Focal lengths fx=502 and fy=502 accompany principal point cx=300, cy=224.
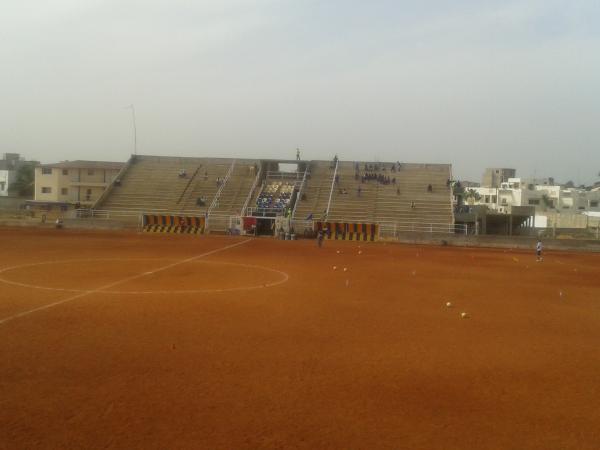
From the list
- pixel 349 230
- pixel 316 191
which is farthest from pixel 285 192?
pixel 349 230

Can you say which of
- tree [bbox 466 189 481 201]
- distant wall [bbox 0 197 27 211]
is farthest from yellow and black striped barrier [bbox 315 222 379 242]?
tree [bbox 466 189 481 201]

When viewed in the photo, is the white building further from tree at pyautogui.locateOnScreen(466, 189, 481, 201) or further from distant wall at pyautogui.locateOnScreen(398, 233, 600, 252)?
distant wall at pyautogui.locateOnScreen(398, 233, 600, 252)

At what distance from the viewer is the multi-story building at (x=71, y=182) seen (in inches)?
2207

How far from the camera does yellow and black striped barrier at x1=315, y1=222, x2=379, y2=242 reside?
36000mm

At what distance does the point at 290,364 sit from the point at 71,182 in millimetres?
55556

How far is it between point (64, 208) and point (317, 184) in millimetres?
26790

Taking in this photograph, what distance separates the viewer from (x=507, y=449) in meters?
5.13

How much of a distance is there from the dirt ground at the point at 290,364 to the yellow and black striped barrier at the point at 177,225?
21.8 m

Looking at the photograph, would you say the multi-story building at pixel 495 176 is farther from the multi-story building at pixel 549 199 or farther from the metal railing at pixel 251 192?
the metal railing at pixel 251 192

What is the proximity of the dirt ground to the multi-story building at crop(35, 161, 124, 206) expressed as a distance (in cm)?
4296

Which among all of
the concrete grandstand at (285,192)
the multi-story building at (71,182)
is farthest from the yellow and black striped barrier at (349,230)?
the multi-story building at (71,182)

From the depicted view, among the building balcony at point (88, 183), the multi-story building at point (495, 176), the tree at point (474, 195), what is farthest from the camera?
the multi-story building at point (495, 176)

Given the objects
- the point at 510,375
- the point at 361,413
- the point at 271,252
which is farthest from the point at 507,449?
the point at 271,252

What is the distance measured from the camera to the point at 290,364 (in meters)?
7.47
